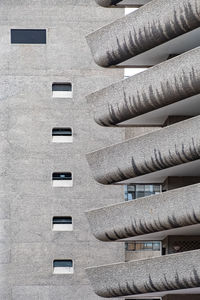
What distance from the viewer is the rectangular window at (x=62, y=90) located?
55781 mm

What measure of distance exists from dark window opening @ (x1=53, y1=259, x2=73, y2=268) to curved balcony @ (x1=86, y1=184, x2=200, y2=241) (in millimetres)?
10380

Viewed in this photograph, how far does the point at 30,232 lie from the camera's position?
5494 centimetres

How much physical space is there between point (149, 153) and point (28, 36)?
16.9 meters

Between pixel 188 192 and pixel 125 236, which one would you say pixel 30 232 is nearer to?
pixel 125 236

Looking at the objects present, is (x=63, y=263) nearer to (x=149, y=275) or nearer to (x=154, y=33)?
(x=149, y=275)

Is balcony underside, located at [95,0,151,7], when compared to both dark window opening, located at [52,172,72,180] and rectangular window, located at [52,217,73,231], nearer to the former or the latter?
dark window opening, located at [52,172,72,180]

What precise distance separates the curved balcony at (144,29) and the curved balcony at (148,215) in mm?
4949

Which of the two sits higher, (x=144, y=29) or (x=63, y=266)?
(x=144, y=29)

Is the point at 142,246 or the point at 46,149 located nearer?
the point at 142,246

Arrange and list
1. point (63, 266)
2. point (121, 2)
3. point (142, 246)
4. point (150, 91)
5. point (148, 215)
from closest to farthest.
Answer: point (150, 91) < point (148, 215) < point (121, 2) < point (63, 266) < point (142, 246)

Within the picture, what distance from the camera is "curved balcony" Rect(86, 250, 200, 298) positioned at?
38.8 metres

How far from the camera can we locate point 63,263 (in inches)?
2142

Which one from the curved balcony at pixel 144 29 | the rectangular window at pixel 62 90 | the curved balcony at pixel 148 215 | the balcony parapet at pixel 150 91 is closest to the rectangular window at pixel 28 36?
the rectangular window at pixel 62 90

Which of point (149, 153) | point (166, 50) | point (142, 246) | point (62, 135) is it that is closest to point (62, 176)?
point (62, 135)
